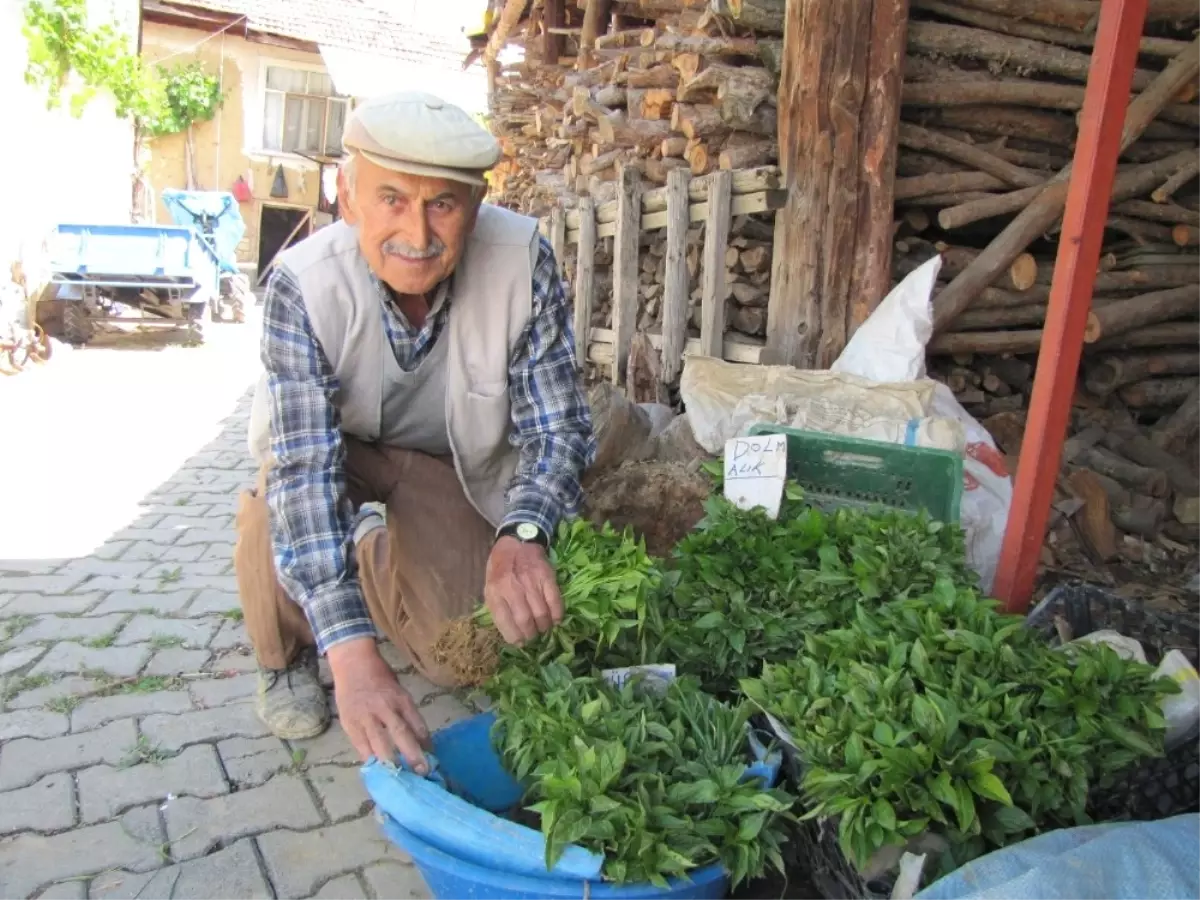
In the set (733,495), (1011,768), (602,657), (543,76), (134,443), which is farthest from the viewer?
(543,76)

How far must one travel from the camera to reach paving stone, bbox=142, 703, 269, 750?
9.42 ft

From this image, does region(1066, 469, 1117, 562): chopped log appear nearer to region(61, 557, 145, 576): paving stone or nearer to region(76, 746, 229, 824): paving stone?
region(76, 746, 229, 824): paving stone

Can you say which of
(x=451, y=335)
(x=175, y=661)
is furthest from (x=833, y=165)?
(x=175, y=661)

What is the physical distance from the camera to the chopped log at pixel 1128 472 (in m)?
4.79

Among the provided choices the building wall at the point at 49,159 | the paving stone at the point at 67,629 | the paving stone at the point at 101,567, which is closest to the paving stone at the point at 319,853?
the paving stone at the point at 67,629

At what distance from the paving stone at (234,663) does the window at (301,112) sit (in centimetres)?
2053

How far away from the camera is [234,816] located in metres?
2.49

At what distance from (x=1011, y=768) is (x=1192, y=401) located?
4510 millimetres

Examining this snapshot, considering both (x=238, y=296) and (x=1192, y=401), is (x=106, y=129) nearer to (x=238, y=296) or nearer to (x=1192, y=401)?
(x=238, y=296)

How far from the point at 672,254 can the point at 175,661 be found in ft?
11.6

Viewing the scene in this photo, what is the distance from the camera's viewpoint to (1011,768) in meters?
1.77

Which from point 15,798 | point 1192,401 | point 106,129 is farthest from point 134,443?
point 106,129

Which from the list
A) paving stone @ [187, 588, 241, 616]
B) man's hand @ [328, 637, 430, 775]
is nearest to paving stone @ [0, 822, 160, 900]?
man's hand @ [328, 637, 430, 775]

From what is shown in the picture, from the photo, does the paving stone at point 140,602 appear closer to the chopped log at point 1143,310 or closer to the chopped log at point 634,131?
the chopped log at point 634,131
